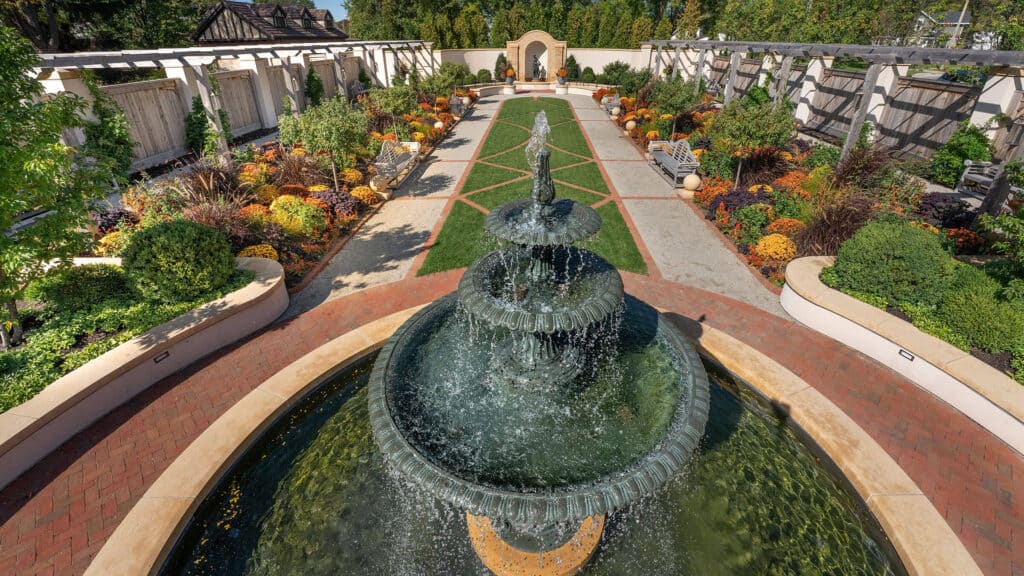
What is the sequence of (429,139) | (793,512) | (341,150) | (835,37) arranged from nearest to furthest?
1. (793,512)
2. (341,150)
3. (429,139)
4. (835,37)

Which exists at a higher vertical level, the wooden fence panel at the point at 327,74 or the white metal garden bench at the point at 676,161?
the wooden fence panel at the point at 327,74

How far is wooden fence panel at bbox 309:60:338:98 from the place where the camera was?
27.0 m

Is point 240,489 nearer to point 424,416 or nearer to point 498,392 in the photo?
point 424,416

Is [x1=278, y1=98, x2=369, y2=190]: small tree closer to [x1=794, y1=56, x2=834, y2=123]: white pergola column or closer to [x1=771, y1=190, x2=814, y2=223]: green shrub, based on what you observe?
[x1=771, y1=190, x2=814, y2=223]: green shrub

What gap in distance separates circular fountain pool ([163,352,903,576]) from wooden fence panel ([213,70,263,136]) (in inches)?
745

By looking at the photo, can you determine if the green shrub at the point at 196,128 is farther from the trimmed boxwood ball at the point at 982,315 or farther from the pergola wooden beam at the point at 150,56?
the trimmed boxwood ball at the point at 982,315

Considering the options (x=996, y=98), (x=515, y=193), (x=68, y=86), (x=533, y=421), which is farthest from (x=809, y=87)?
(x=68, y=86)

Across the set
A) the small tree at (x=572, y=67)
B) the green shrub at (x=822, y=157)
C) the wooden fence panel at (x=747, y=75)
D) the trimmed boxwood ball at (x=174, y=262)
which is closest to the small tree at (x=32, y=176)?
the trimmed boxwood ball at (x=174, y=262)

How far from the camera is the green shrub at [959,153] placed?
12953 mm

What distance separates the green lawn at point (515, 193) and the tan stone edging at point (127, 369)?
136 inches

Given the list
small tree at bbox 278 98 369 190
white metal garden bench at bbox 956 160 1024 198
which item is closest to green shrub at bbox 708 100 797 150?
white metal garden bench at bbox 956 160 1024 198

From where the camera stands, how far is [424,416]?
16.0 feet

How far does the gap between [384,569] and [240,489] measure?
2.27m

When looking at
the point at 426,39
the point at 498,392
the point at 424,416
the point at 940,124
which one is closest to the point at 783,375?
the point at 498,392
